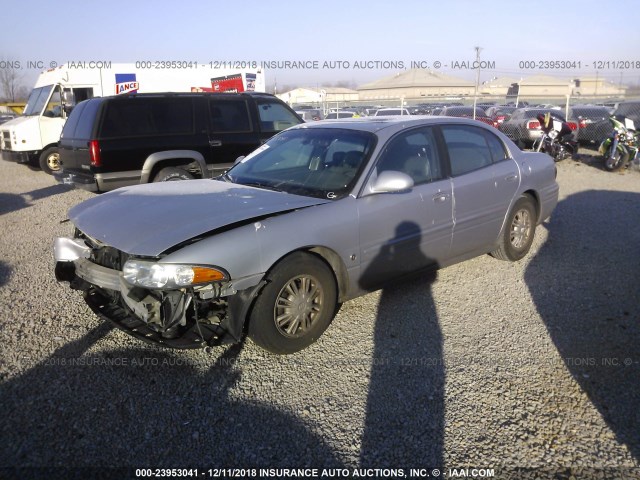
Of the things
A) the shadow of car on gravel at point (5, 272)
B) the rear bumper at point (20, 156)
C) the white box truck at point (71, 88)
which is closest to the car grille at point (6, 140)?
the white box truck at point (71, 88)

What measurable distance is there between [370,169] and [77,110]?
6.38m

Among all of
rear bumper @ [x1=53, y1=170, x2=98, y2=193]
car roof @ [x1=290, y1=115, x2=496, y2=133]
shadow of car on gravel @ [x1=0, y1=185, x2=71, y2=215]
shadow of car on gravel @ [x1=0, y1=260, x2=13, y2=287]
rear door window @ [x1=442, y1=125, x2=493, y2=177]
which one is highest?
Answer: car roof @ [x1=290, y1=115, x2=496, y2=133]

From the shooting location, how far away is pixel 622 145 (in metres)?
12.8

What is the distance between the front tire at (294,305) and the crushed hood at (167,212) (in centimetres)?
43

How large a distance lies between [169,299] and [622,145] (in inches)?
522

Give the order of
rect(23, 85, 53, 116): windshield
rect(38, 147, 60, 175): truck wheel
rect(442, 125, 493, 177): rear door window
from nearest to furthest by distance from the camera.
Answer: rect(442, 125, 493, 177): rear door window → rect(38, 147, 60, 175): truck wheel → rect(23, 85, 53, 116): windshield

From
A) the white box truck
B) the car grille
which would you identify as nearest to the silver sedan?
the white box truck

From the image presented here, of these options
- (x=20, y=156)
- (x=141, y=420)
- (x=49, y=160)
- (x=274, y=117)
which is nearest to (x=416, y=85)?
(x=49, y=160)

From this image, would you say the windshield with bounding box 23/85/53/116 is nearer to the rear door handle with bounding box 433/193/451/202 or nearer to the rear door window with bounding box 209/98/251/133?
the rear door window with bounding box 209/98/251/133

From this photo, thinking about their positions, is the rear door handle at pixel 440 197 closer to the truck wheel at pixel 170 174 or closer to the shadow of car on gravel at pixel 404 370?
the shadow of car on gravel at pixel 404 370

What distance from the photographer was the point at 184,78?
15.4 metres

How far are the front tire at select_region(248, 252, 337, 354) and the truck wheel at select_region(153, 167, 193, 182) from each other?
4875mm

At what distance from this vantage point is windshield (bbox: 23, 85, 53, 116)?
13242 millimetres

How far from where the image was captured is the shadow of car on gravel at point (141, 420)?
2602 mm
